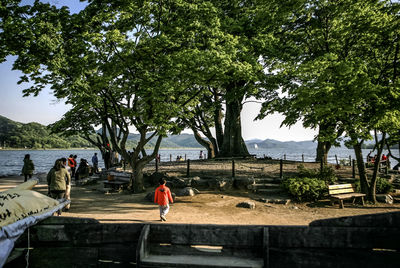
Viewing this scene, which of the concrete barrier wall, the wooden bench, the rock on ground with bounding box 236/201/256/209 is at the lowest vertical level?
the rock on ground with bounding box 236/201/256/209

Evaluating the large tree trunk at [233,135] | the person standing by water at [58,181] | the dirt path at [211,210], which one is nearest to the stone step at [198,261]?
the dirt path at [211,210]

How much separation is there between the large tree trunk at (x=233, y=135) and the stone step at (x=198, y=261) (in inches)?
877

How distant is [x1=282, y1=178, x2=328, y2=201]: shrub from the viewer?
12.2 m

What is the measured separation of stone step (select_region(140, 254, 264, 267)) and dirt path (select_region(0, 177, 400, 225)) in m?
5.44

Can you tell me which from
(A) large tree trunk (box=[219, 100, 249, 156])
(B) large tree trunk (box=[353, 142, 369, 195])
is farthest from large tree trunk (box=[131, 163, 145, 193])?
(A) large tree trunk (box=[219, 100, 249, 156])

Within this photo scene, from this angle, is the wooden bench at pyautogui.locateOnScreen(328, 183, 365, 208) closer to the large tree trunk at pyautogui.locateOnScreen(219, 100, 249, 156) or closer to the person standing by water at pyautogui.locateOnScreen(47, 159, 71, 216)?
the person standing by water at pyautogui.locateOnScreen(47, 159, 71, 216)

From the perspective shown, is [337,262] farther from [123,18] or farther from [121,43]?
[123,18]

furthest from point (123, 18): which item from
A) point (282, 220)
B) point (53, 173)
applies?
point (282, 220)

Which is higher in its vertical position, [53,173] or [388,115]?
[388,115]

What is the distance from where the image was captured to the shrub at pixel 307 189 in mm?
12203

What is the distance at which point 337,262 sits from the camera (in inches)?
130

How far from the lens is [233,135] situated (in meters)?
25.9

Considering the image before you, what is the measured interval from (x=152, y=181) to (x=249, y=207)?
7439 mm

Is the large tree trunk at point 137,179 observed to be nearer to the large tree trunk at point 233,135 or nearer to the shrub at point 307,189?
the shrub at point 307,189
